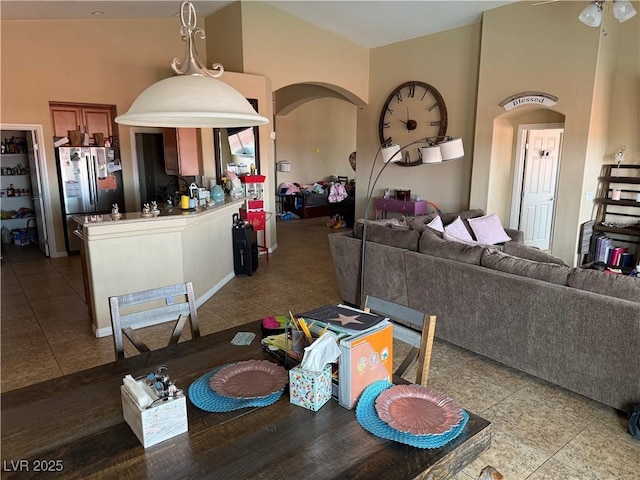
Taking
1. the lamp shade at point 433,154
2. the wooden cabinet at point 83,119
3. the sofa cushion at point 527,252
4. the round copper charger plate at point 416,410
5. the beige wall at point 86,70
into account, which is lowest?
the sofa cushion at point 527,252

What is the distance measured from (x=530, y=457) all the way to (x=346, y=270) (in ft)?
8.19

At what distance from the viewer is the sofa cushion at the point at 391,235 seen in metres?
3.95

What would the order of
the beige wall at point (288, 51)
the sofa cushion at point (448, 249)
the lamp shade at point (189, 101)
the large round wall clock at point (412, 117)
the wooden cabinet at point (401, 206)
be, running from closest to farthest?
1. the lamp shade at point (189, 101)
2. the sofa cushion at point (448, 249)
3. the beige wall at point (288, 51)
4. the large round wall clock at point (412, 117)
5. the wooden cabinet at point (401, 206)

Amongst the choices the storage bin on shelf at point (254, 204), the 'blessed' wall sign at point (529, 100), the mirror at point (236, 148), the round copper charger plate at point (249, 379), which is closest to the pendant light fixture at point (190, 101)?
the round copper charger plate at point (249, 379)

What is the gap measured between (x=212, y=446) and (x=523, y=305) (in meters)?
2.50

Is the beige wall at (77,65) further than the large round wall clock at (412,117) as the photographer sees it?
No

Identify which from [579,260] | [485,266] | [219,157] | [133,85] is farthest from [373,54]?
[485,266]

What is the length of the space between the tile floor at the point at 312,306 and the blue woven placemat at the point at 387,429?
1.13 meters

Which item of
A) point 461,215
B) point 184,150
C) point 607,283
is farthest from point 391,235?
point 184,150

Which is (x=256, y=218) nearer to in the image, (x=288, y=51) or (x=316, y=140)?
(x=288, y=51)

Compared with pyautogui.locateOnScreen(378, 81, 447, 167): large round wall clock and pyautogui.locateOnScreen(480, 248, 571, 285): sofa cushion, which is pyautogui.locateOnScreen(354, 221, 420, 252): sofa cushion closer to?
pyautogui.locateOnScreen(480, 248, 571, 285): sofa cushion

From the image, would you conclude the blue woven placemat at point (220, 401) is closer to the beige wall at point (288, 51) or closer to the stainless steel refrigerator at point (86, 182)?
the beige wall at point (288, 51)

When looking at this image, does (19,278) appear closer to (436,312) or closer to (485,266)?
(436,312)

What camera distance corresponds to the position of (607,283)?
274cm
